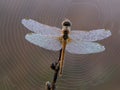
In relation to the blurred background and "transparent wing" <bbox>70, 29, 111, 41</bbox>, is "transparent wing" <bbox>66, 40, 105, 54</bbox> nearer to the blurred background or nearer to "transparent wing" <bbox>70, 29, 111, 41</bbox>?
"transparent wing" <bbox>70, 29, 111, 41</bbox>

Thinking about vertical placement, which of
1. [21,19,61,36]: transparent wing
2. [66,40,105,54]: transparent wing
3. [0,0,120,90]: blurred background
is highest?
[21,19,61,36]: transparent wing

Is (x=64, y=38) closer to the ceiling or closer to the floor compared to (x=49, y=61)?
closer to the ceiling

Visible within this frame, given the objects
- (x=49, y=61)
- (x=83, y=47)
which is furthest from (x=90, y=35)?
(x=49, y=61)

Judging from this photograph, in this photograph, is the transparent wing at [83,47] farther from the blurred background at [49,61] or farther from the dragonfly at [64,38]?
the blurred background at [49,61]

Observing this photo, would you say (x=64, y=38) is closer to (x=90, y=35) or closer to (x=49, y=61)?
(x=90, y=35)

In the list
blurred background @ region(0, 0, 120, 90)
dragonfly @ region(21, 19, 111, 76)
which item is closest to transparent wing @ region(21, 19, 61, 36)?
dragonfly @ region(21, 19, 111, 76)

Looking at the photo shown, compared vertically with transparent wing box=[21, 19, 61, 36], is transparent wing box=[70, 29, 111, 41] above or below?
below

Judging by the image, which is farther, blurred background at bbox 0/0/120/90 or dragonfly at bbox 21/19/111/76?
blurred background at bbox 0/0/120/90
